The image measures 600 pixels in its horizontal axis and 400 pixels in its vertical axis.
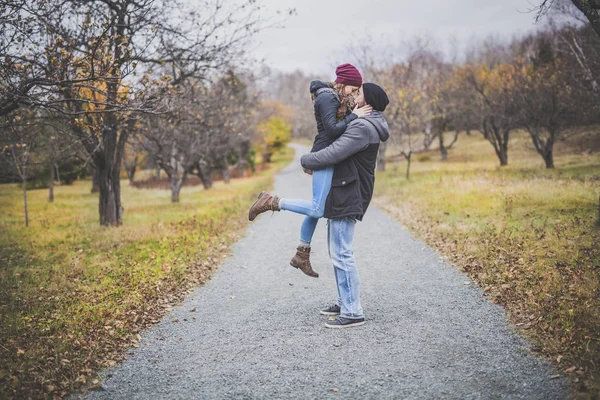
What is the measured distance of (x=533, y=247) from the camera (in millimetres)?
8102

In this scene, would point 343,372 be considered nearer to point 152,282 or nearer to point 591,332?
point 591,332

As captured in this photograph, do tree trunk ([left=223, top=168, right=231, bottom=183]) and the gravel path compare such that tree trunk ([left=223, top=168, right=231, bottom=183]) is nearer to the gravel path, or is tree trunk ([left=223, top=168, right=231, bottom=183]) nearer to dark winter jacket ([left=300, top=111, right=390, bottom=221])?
the gravel path

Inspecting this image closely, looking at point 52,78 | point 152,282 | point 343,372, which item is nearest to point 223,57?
point 52,78

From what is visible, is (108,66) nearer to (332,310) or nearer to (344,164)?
(344,164)

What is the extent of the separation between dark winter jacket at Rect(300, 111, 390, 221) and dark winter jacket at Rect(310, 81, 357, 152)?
9cm

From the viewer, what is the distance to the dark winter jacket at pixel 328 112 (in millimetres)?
4688

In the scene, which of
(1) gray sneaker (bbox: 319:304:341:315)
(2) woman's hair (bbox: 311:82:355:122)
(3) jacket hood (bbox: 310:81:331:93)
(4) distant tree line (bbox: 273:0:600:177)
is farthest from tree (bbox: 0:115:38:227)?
(4) distant tree line (bbox: 273:0:600:177)

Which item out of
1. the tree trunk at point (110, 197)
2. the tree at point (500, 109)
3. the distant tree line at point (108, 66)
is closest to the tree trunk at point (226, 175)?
the distant tree line at point (108, 66)

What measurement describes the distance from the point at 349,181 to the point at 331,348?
1.70m

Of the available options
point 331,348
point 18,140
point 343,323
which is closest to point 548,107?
point 343,323

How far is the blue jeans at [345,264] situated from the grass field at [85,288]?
236cm

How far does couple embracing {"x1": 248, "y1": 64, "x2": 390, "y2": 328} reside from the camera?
4.68 meters

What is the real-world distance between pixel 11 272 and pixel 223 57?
6.87m

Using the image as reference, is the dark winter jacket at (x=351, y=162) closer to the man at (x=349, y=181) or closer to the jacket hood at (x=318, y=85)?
the man at (x=349, y=181)
